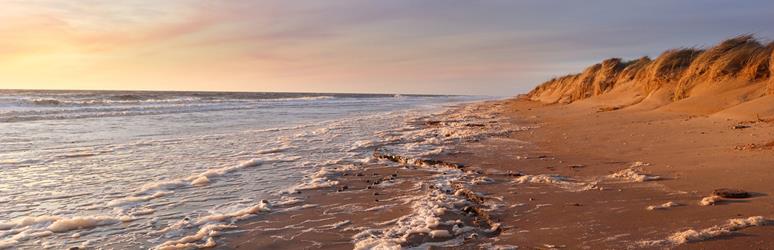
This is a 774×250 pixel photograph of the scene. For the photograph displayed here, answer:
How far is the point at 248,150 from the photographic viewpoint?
31.4ft

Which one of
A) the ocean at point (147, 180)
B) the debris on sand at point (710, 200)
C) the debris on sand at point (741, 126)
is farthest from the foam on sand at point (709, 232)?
the debris on sand at point (741, 126)

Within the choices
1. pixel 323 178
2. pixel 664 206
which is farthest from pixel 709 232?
pixel 323 178

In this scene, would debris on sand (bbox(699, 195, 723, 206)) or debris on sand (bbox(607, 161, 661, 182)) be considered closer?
debris on sand (bbox(699, 195, 723, 206))

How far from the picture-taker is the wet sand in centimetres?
361

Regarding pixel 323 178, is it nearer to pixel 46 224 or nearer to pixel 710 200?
pixel 46 224

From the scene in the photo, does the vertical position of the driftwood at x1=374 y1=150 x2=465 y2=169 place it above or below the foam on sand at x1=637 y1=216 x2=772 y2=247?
below

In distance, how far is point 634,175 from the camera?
5.62 meters

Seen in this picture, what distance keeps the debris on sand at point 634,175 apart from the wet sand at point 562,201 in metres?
0.01

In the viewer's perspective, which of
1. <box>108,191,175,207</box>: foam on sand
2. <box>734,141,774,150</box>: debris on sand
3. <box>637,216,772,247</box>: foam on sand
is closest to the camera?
<box>637,216,772,247</box>: foam on sand

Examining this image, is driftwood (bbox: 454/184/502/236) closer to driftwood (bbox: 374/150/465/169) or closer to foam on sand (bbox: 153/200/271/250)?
driftwood (bbox: 374/150/465/169)

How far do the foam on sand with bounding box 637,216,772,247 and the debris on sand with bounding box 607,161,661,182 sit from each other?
1.84 meters

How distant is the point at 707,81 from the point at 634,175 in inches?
429

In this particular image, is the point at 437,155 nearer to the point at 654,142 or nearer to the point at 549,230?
the point at 654,142

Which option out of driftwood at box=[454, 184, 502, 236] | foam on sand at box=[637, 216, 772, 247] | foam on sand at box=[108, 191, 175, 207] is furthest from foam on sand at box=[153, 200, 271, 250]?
foam on sand at box=[637, 216, 772, 247]
